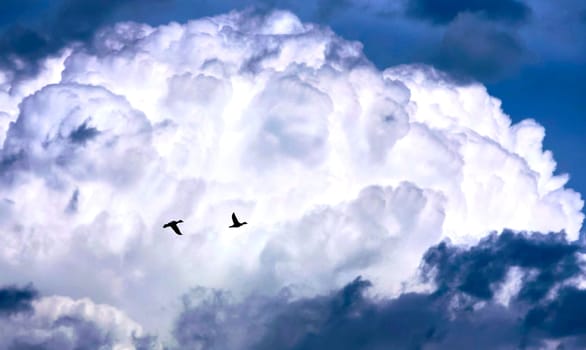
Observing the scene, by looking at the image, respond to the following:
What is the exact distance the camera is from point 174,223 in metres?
172

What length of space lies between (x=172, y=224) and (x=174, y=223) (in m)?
2.75

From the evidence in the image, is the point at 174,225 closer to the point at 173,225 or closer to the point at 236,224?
the point at 173,225

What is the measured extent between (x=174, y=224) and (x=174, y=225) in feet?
8.77

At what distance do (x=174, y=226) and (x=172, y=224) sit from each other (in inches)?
101

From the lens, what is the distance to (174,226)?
17675 cm

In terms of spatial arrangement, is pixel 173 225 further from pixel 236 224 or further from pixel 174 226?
pixel 236 224

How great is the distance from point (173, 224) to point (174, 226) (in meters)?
2.44

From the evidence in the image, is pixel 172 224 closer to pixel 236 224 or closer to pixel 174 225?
pixel 174 225

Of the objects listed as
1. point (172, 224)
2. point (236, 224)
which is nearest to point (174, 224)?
point (172, 224)

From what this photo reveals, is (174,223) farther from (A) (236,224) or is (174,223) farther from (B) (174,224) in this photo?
(A) (236,224)

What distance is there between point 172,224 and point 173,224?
0.73 ft

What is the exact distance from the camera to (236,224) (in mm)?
175125

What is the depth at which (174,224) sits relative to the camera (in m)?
173

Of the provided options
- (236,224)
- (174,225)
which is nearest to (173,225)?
(174,225)
